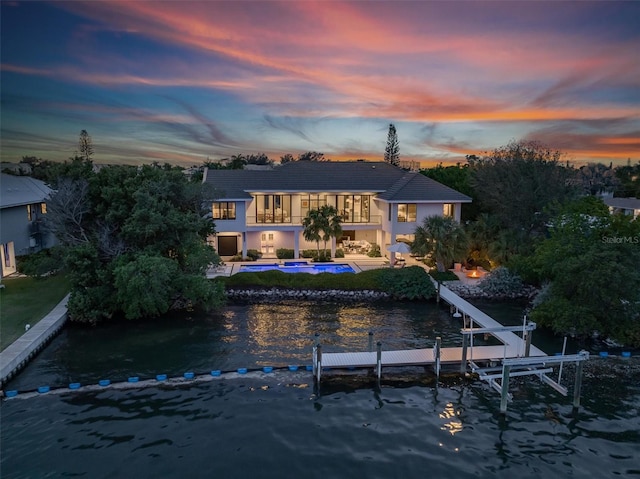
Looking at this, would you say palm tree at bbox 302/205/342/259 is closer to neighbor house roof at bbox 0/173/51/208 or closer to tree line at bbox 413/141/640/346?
tree line at bbox 413/141/640/346

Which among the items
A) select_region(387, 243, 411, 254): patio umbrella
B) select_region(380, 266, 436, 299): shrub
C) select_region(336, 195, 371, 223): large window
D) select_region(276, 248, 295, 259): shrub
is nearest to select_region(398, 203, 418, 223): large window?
select_region(336, 195, 371, 223): large window

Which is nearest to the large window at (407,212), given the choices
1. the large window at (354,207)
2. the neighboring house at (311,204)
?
the neighboring house at (311,204)

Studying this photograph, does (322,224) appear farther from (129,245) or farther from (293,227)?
(129,245)

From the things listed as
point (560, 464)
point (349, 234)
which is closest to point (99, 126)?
point (349, 234)

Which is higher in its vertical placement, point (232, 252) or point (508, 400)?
point (232, 252)

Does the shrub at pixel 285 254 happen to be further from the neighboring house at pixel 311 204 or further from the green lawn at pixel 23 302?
the green lawn at pixel 23 302

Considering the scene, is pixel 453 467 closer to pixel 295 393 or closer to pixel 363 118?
pixel 295 393
